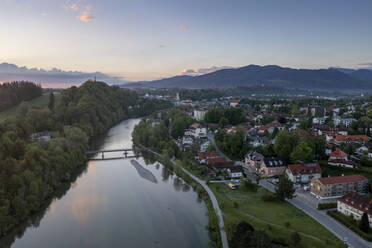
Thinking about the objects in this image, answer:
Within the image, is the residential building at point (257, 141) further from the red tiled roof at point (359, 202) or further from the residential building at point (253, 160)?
the red tiled roof at point (359, 202)

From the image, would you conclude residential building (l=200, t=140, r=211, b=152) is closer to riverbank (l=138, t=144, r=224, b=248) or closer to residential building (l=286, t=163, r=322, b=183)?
riverbank (l=138, t=144, r=224, b=248)

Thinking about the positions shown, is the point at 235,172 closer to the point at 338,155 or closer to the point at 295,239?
the point at 338,155

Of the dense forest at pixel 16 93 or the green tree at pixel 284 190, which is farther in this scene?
→ the dense forest at pixel 16 93

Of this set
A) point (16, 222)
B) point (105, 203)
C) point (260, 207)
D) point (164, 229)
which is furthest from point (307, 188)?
point (16, 222)

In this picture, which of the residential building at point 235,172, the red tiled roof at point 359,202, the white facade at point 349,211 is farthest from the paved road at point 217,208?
the red tiled roof at point 359,202

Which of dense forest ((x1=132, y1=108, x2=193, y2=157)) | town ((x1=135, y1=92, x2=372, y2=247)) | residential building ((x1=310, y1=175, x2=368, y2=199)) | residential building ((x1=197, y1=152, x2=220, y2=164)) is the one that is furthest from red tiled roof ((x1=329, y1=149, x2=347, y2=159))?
dense forest ((x1=132, y1=108, x2=193, y2=157))

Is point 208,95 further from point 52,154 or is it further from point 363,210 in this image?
point 363,210
